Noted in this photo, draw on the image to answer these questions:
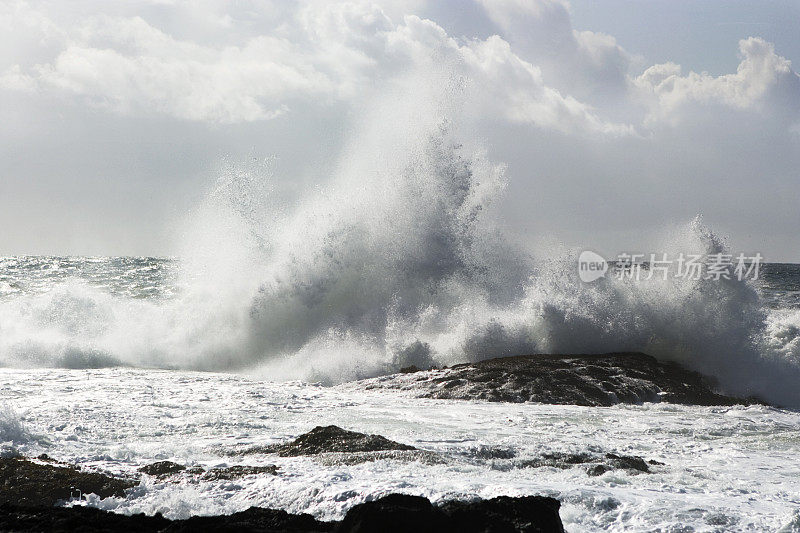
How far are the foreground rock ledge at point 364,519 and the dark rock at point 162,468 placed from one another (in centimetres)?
115

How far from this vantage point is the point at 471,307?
52.0 feet

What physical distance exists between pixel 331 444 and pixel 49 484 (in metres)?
2.44

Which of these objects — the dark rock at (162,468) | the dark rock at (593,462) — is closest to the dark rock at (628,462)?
the dark rock at (593,462)

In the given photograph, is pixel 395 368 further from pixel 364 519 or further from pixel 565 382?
pixel 364 519

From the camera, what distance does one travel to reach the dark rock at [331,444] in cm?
654

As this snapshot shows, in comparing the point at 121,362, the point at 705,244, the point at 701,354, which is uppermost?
the point at 705,244

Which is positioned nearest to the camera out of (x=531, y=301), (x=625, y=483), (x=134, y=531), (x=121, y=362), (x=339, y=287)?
(x=134, y=531)

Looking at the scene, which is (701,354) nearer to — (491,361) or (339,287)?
(491,361)

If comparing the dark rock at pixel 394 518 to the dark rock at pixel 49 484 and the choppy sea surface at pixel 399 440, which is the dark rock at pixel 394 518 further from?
the dark rock at pixel 49 484

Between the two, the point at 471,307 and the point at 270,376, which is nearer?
the point at 270,376

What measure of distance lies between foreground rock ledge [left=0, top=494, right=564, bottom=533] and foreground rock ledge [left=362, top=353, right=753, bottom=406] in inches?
245

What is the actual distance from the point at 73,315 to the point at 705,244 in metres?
16.4

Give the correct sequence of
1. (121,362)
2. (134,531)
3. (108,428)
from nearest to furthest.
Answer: (134,531) → (108,428) → (121,362)

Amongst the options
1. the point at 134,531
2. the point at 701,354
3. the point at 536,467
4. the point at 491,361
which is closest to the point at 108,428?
the point at 134,531
